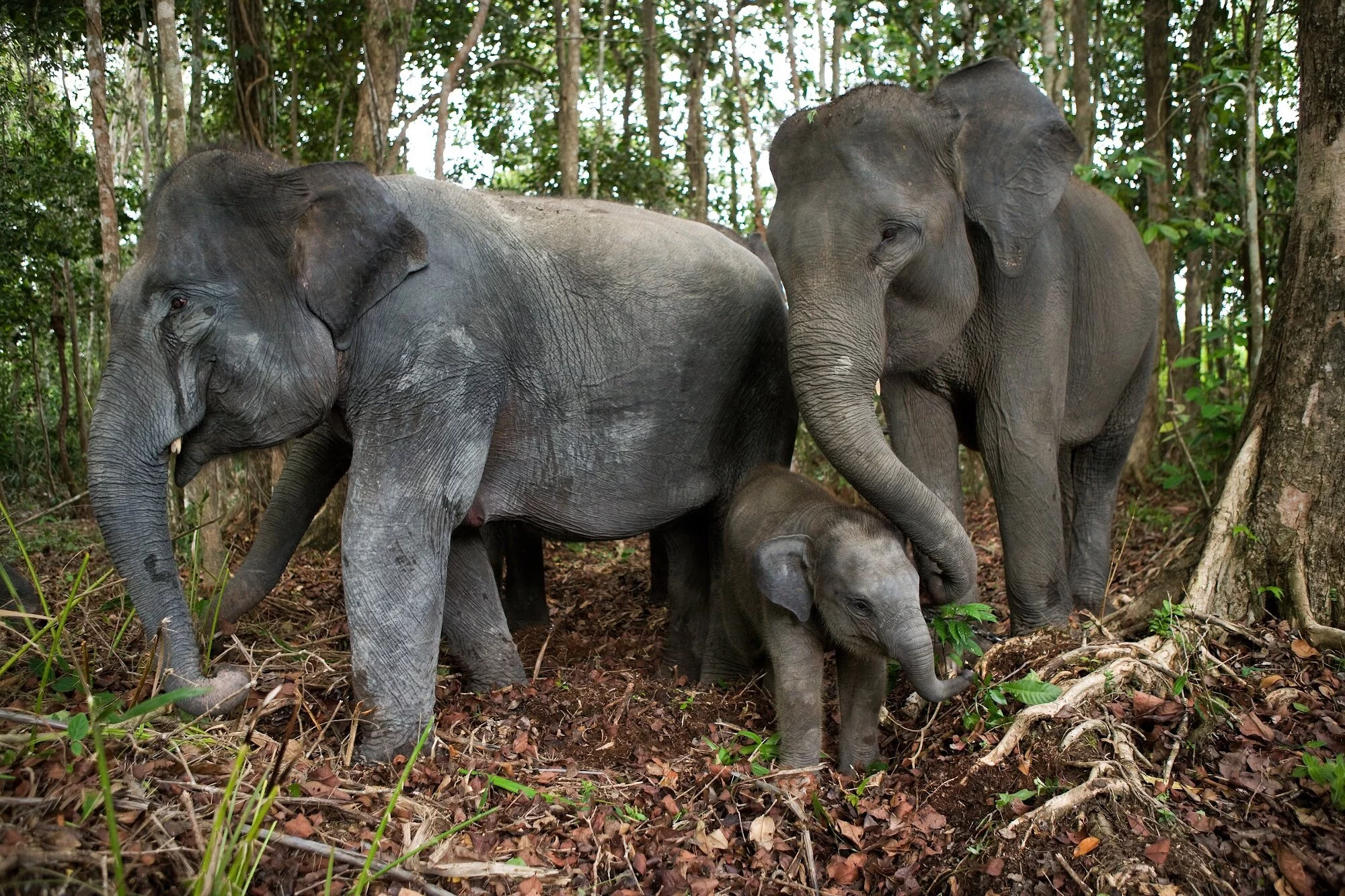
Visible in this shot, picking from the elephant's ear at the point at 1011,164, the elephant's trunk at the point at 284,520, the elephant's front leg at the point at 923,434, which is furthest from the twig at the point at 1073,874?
the elephant's trunk at the point at 284,520

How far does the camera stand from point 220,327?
405 cm

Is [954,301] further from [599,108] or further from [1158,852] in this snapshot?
[599,108]

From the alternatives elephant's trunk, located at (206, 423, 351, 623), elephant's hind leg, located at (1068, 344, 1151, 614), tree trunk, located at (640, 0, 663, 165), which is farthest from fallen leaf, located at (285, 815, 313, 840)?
tree trunk, located at (640, 0, 663, 165)

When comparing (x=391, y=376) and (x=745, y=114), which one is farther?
(x=745, y=114)

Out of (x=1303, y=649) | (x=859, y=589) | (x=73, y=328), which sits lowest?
(x=1303, y=649)

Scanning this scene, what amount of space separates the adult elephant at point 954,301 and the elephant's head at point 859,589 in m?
0.29

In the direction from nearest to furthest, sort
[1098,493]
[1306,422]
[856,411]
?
[856,411] < [1306,422] < [1098,493]

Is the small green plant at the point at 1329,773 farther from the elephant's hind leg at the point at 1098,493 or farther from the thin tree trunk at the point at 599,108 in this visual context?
the thin tree trunk at the point at 599,108

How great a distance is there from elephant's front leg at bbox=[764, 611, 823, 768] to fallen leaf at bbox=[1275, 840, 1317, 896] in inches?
62.5

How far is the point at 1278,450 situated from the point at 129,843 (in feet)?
14.8

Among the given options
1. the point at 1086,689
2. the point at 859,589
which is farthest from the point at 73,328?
the point at 1086,689

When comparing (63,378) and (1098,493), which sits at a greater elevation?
(63,378)

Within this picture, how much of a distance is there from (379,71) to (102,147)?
1982mm

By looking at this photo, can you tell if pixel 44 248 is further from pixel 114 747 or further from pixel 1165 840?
pixel 1165 840
